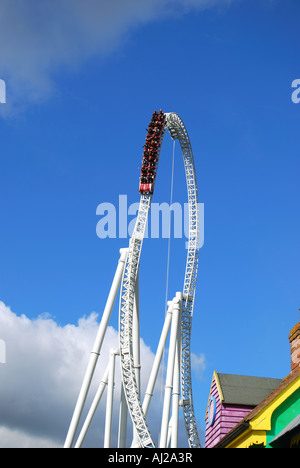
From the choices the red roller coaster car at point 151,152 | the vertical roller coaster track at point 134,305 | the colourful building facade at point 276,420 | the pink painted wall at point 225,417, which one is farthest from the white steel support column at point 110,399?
the colourful building facade at point 276,420

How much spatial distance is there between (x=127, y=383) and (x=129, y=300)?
338 cm

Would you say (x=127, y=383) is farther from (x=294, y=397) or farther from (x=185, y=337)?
(x=294, y=397)

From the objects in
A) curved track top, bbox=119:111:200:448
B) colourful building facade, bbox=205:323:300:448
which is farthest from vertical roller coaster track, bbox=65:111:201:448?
colourful building facade, bbox=205:323:300:448

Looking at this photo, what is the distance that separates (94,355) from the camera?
22781 millimetres

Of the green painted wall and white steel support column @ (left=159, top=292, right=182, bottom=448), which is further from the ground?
white steel support column @ (left=159, top=292, right=182, bottom=448)

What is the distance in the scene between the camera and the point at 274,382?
25.4 m

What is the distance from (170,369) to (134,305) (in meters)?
3.05

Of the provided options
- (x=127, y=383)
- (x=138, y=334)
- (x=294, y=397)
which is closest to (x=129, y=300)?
(x=138, y=334)

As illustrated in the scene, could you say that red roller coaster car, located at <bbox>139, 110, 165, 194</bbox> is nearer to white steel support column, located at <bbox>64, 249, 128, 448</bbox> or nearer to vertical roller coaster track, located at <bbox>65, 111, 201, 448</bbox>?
vertical roller coaster track, located at <bbox>65, 111, 201, 448</bbox>

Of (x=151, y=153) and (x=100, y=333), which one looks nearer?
(x=100, y=333)

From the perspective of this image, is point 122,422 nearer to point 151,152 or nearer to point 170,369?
point 170,369

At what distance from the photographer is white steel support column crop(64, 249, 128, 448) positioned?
21.7 m

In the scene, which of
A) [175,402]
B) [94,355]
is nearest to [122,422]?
[175,402]
